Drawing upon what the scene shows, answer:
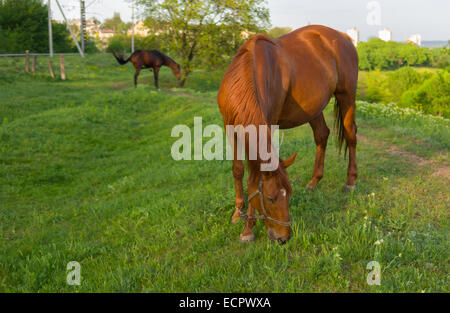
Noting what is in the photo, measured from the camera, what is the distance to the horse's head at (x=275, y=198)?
129 inches

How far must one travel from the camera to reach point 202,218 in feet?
15.0

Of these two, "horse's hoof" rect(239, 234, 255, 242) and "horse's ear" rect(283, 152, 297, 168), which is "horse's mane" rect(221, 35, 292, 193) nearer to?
"horse's ear" rect(283, 152, 297, 168)

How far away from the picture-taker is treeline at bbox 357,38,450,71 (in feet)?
205

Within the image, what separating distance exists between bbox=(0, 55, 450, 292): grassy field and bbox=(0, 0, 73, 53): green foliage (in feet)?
93.1

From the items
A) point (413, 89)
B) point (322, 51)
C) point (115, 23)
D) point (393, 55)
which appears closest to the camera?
point (322, 51)

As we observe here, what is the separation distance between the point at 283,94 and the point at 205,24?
1988cm

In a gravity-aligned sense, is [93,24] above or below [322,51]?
above

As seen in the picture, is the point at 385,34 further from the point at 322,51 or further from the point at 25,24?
the point at 322,51

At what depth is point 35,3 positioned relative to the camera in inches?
1447

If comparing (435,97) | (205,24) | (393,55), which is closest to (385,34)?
(393,55)

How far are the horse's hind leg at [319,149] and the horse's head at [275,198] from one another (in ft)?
5.97

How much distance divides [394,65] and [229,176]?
7110cm

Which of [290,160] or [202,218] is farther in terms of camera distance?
[202,218]

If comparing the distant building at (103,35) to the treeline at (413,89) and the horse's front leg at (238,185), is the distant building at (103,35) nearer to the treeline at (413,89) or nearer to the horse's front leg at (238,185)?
the treeline at (413,89)
